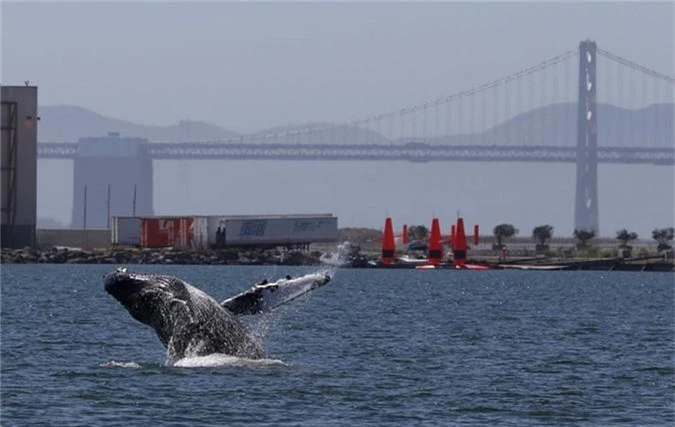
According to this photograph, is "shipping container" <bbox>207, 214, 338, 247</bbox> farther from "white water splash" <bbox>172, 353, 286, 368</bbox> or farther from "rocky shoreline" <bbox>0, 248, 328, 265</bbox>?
"white water splash" <bbox>172, 353, 286, 368</bbox>

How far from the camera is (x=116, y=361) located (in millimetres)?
31938

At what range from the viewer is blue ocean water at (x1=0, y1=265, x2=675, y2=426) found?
2533 cm

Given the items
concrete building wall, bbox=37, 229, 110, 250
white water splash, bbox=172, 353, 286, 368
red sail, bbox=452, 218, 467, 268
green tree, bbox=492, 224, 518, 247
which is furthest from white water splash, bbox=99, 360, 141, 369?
green tree, bbox=492, 224, 518, 247

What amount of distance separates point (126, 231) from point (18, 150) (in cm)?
1528

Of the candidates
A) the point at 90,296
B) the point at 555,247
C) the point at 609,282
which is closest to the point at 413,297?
the point at 90,296

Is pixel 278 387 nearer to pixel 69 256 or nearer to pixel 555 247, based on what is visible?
pixel 69 256

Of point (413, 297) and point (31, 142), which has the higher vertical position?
point (31, 142)

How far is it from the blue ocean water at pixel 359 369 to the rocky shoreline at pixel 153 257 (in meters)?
46.9

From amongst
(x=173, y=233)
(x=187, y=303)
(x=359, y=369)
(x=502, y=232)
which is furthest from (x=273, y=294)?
(x=502, y=232)

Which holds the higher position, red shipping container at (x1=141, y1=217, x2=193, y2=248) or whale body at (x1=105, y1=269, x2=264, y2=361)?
red shipping container at (x1=141, y1=217, x2=193, y2=248)

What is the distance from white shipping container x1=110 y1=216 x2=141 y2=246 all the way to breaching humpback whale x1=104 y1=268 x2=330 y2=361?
A: 89065 mm

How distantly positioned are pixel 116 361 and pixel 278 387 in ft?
17.5

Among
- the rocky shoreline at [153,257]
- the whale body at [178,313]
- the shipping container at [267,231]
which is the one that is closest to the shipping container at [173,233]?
the shipping container at [267,231]

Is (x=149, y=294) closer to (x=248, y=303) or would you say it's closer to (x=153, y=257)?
(x=248, y=303)
